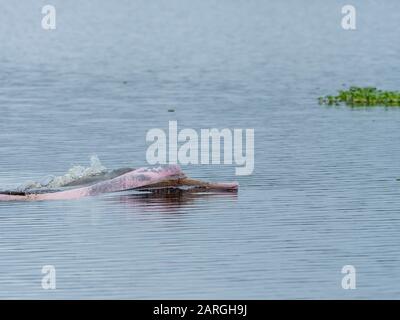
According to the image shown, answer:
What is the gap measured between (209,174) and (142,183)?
180 cm

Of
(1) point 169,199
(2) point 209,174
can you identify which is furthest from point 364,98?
(1) point 169,199

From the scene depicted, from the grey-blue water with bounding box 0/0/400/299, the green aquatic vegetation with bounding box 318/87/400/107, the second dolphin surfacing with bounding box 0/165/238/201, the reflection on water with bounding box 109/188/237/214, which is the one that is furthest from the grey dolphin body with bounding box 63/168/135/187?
the green aquatic vegetation with bounding box 318/87/400/107

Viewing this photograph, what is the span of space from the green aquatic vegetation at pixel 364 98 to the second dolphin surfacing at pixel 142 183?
12105mm

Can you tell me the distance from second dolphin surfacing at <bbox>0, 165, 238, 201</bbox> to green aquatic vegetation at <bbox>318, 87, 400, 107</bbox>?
39.7ft

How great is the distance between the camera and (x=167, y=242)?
19.2 meters

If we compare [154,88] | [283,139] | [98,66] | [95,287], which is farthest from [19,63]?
[95,287]

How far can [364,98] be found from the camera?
113ft

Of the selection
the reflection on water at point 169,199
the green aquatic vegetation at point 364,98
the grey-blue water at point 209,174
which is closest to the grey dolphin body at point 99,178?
the reflection on water at point 169,199

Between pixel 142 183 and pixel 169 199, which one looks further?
pixel 142 183

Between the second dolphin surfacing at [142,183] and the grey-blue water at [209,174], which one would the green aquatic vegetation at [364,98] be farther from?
the second dolphin surfacing at [142,183]

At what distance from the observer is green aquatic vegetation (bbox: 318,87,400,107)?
3409cm

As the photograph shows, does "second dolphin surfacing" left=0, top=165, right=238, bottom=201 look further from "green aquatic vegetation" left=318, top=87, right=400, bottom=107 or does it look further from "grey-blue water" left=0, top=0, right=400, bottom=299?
"green aquatic vegetation" left=318, top=87, right=400, bottom=107

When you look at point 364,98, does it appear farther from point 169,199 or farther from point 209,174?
point 169,199
